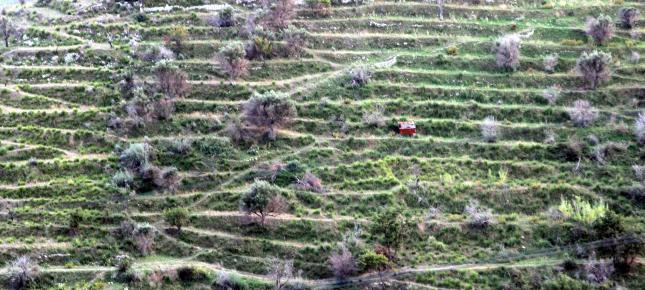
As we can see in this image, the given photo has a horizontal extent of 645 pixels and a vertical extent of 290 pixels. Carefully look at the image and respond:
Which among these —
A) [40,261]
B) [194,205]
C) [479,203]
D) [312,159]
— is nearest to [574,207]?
[479,203]

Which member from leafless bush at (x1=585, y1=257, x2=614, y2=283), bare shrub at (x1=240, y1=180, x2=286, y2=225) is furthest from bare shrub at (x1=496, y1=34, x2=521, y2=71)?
bare shrub at (x1=240, y1=180, x2=286, y2=225)

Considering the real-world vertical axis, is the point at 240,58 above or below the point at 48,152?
above

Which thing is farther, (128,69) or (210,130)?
(128,69)

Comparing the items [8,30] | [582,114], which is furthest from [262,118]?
[8,30]

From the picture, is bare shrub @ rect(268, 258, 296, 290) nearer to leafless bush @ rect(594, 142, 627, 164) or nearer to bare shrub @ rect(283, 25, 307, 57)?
bare shrub @ rect(283, 25, 307, 57)

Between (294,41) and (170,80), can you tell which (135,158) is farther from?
(294,41)

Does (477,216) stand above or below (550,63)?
below

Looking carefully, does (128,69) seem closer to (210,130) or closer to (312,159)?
(210,130)
